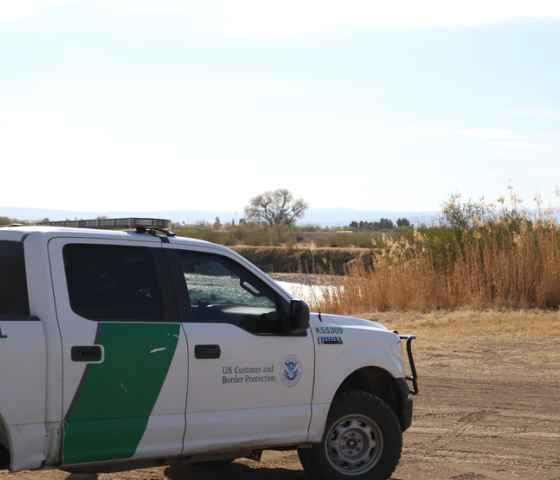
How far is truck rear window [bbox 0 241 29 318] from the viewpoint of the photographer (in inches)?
256

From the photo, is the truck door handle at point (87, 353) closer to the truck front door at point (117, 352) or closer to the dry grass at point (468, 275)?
the truck front door at point (117, 352)

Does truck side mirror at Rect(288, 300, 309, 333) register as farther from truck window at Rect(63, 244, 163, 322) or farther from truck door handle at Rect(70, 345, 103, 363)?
truck door handle at Rect(70, 345, 103, 363)

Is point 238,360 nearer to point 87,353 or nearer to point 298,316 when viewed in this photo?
point 298,316

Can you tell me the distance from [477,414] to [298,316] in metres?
4.29

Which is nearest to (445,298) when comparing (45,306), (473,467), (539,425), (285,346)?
A: (539,425)

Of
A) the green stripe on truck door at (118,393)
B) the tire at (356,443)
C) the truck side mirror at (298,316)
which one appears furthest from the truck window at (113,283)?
the tire at (356,443)

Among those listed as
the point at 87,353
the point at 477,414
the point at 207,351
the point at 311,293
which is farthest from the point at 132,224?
the point at 311,293

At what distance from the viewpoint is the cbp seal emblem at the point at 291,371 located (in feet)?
A: 24.8

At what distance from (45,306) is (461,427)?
516 centimetres

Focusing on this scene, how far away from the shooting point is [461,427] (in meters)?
10.4

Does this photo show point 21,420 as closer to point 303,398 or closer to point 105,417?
point 105,417

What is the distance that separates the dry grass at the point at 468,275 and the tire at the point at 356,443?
45.2ft

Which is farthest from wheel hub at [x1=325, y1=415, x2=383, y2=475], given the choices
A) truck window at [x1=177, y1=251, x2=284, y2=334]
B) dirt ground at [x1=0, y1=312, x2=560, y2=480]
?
truck window at [x1=177, y1=251, x2=284, y2=334]

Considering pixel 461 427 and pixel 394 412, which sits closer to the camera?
pixel 394 412
